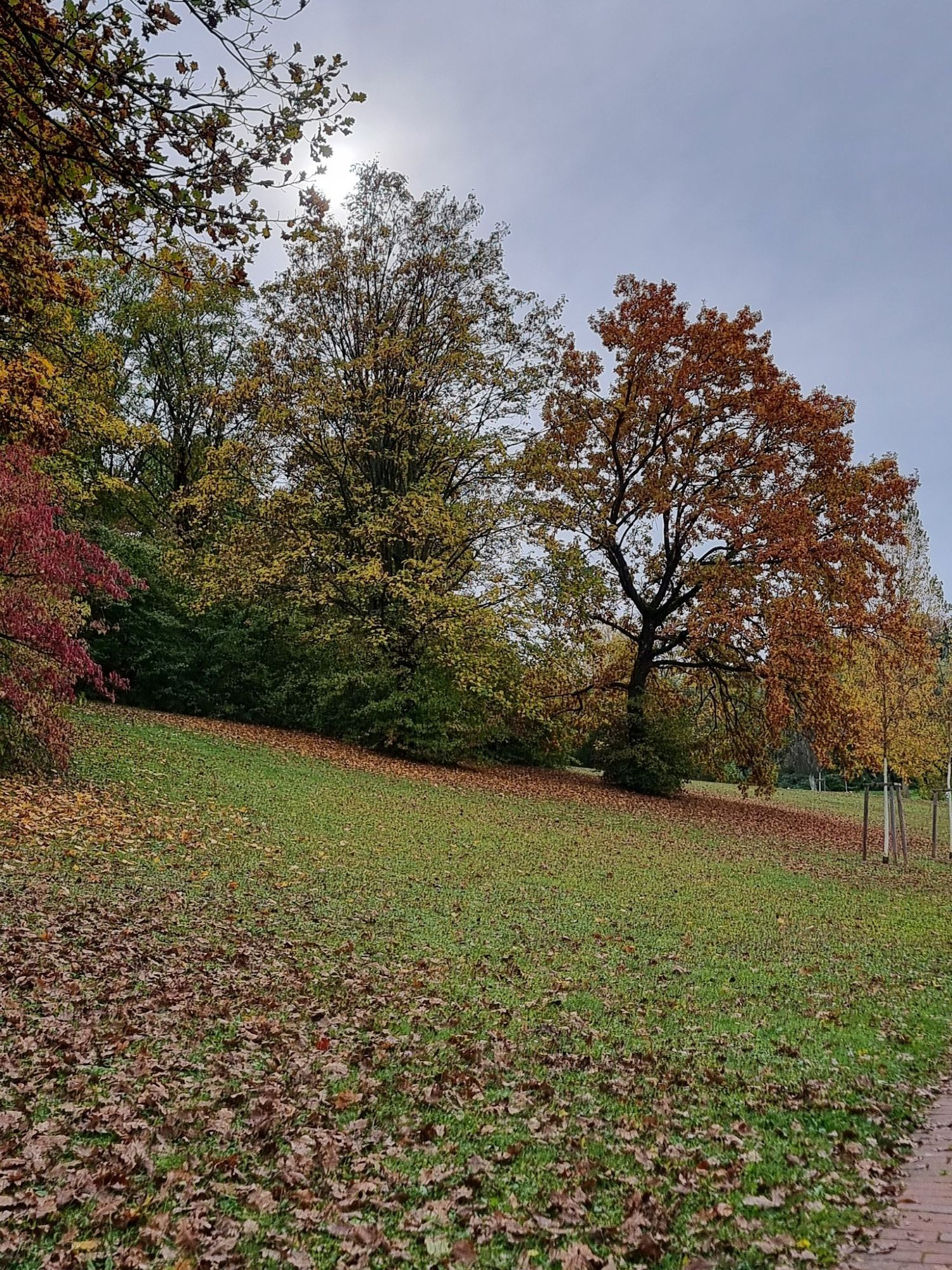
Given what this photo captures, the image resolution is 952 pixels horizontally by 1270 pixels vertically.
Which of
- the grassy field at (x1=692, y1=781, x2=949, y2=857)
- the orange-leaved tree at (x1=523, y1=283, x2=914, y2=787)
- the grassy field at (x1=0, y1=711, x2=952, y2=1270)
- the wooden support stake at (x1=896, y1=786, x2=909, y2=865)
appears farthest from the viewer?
the grassy field at (x1=692, y1=781, x2=949, y2=857)

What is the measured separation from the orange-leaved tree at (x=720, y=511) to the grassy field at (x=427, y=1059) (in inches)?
409

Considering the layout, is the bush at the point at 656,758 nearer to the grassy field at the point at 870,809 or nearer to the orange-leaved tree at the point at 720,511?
the orange-leaved tree at the point at 720,511

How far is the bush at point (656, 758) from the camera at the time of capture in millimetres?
23766

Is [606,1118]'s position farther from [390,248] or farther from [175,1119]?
[390,248]

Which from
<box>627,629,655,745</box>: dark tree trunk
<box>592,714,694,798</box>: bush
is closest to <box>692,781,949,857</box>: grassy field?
<box>592,714,694,798</box>: bush

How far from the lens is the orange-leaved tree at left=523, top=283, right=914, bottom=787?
20453 millimetres

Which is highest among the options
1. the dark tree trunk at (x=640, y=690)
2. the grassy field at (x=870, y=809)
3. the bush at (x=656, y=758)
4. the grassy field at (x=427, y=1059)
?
the dark tree trunk at (x=640, y=690)

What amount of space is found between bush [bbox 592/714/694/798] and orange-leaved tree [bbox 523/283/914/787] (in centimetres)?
11

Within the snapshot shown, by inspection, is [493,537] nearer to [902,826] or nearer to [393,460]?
[393,460]

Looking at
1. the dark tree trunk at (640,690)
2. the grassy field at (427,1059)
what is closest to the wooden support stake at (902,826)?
the grassy field at (427,1059)

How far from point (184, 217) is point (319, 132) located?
946mm

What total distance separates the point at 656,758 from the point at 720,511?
7369 millimetres

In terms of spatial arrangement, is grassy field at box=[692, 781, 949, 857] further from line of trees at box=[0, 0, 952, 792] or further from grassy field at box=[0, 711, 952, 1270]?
grassy field at box=[0, 711, 952, 1270]

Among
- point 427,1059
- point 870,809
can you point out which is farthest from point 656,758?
point 427,1059
